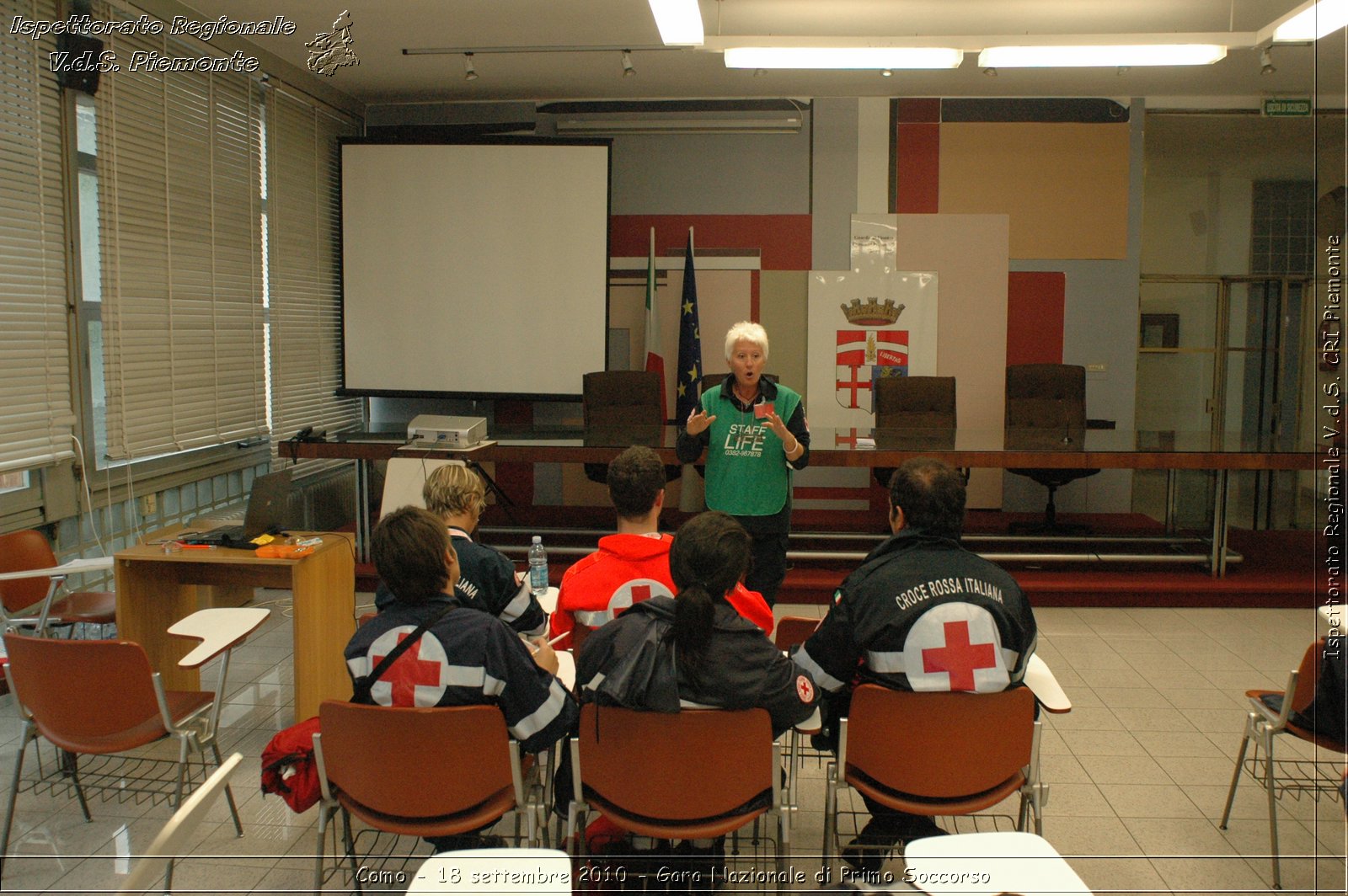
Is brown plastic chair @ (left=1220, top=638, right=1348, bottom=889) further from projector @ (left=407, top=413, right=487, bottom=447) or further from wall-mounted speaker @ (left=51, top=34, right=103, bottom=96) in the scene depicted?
wall-mounted speaker @ (left=51, top=34, right=103, bottom=96)

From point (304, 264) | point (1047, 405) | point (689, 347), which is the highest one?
point (304, 264)

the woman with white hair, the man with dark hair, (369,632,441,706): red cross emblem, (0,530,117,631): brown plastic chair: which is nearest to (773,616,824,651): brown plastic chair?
the man with dark hair

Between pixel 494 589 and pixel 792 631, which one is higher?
pixel 494 589

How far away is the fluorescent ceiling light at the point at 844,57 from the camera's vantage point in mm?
4734

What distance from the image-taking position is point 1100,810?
2.80m

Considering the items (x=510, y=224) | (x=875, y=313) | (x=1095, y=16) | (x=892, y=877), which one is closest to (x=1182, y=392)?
(x=875, y=313)

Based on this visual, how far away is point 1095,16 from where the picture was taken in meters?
5.14

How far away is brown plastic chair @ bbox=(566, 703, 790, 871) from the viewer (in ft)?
6.02

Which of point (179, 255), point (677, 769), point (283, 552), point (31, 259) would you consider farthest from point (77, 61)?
point (677, 769)

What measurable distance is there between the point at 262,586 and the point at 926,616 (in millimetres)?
2217

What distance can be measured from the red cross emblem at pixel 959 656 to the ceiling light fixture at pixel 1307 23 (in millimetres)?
3499

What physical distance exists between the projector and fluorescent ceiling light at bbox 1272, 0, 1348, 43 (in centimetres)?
410

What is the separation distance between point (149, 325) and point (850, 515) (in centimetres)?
454

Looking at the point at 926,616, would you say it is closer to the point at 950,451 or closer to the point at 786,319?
the point at 950,451
